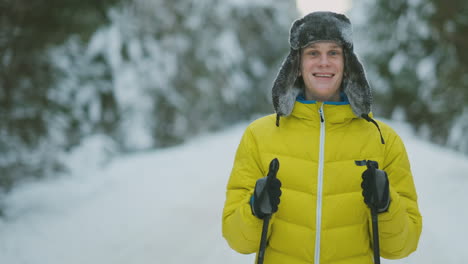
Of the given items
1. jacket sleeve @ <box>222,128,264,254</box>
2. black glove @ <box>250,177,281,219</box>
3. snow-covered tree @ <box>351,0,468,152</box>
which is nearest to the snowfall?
snow-covered tree @ <box>351,0,468,152</box>

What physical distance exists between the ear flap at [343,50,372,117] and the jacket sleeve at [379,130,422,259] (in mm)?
224

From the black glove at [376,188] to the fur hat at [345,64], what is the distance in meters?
0.36

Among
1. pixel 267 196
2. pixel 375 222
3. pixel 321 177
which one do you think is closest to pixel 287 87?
pixel 321 177

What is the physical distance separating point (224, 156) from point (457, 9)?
19.8 feet

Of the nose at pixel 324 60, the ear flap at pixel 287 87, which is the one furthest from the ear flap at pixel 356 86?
the ear flap at pixel 287 87

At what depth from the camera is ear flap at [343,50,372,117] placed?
6.58ft

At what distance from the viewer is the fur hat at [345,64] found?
2.04 metres

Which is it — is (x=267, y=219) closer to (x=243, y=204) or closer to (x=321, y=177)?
(x=243, y=204)

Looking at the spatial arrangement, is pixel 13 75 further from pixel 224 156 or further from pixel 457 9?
pixel 457 9

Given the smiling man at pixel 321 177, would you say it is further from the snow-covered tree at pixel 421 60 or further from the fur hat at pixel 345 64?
the snow-covered tree at pixel 421 60

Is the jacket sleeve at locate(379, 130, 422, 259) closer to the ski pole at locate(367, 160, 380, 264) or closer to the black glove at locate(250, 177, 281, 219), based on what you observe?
the ski pole at locate(367, 160, 380, 264)

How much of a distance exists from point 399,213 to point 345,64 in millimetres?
857

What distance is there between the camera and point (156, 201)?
6.23 m

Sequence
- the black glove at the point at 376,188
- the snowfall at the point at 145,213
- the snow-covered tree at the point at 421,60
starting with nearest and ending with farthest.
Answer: the black glove at the point at 376,188, the snowfall at the point at 145,213, the snow-covered tree at the point at 421,60
